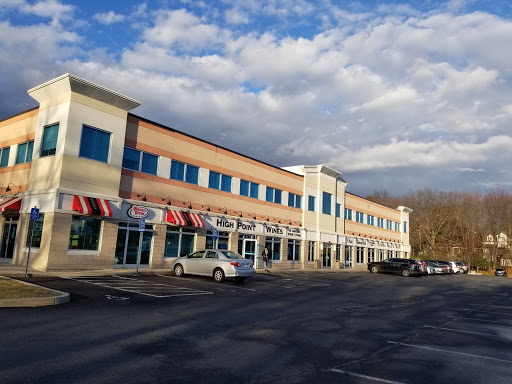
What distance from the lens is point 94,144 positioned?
21281 millimetres

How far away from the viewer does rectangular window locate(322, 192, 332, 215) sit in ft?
135

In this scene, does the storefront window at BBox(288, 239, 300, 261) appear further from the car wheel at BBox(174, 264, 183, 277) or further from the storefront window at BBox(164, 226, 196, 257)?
the car wheel at BBox(174, 264, 183, 277)

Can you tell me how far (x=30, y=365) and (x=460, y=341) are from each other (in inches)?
341

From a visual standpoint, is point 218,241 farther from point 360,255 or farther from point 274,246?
point 360,255

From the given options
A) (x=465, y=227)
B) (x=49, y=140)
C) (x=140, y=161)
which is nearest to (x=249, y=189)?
(x=140, y=161)

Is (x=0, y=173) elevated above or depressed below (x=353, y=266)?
above

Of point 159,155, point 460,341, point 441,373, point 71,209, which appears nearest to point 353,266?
point 159,155

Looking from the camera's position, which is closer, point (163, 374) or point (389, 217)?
point (163, 374)

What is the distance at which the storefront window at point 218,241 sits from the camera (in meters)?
27.3

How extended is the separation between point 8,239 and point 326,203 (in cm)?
2899

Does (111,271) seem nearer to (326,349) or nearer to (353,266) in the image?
(326,349)

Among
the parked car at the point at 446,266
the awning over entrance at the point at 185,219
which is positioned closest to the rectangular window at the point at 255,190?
the awning over entrance at the point at 185,219

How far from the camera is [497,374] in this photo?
6441mm

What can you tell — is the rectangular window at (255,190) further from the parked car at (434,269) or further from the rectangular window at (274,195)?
the parked car at (434,269)
